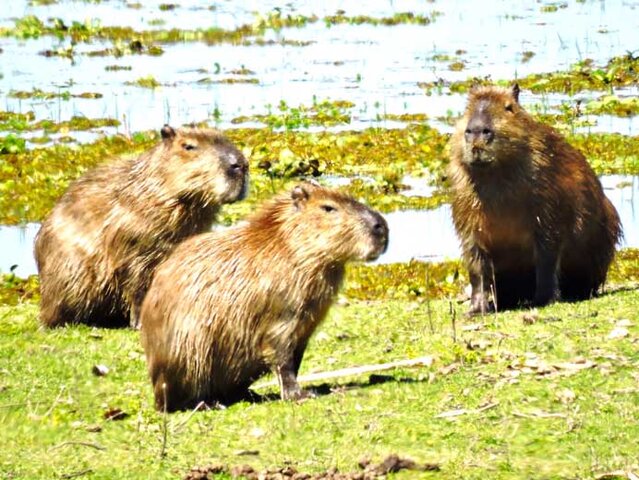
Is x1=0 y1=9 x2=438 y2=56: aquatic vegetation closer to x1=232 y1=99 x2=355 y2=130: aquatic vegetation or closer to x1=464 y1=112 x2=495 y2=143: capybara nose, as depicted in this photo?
x1=232 y1=99 x2=355 y2=130: aquatic vegetation

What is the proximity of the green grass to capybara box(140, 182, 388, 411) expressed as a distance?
212 millimetres

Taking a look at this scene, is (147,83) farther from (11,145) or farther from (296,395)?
(296,395)

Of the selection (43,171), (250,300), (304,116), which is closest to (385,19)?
(304,116)

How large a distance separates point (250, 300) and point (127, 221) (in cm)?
301

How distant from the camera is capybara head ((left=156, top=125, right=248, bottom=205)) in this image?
10406 mm

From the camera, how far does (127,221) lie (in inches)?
426

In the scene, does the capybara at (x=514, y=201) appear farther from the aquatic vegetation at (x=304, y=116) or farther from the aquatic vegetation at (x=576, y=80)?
the aquatic vegetation at (x=576, y=80)

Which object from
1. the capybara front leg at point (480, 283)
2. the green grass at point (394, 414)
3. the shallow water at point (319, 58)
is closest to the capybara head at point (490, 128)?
the capybara front leg at point (480, 283)

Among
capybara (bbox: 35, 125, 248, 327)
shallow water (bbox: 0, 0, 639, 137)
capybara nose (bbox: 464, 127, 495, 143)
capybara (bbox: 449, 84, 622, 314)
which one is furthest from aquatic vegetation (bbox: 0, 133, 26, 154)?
capybara nose (bbox: 464, 127, 495, 143)

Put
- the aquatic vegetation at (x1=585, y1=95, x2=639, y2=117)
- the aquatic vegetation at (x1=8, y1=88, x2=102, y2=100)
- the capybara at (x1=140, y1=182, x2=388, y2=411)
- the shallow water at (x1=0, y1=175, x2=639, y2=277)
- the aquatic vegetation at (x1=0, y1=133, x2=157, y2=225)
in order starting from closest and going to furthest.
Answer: the capybara at (x1=140, y1=182, x2=388, y2=411)
the shallow water at (x1=0, y1=175, x2=639, y2=277)
the aquatic vegetation at (x1=0, y1=133, x2=157, y2=225)
the aquatic vegetation at (x1=585, y1=95, x2=639, y2=117)
the aquatic vegetation at (x1=8, y1=88, x2=102, y2=100)

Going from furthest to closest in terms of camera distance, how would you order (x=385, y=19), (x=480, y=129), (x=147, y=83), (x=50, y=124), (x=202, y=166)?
(x=385, y=19) → (x=147, y=83) → (x=50, y=124) → (x=202, y=166) → (x=480, y=129)

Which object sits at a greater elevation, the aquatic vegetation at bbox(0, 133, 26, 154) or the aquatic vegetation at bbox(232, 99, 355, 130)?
the aquatic vegetation at bbox(0, 133, 26, 154)

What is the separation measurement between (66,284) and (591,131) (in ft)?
32.2

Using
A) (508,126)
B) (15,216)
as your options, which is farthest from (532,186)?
(15,216)
